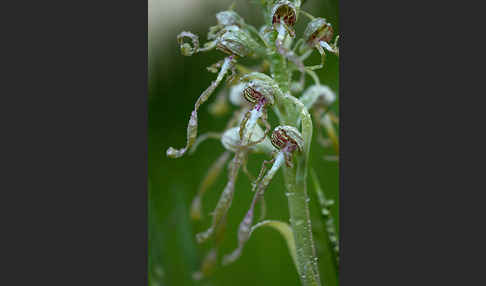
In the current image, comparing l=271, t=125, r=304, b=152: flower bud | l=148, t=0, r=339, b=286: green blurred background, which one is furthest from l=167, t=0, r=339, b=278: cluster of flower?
l=148, t=0, r=339, b=286: green blurred background

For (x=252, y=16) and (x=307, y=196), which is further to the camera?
(x=252, y=16)

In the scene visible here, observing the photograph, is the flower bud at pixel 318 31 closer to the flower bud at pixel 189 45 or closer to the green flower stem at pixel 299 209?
the green flower stem at pixel 299 209

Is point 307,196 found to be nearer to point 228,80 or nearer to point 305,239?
point 305,239

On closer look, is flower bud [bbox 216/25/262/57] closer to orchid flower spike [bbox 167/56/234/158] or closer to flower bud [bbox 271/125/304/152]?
orchid flower spike [bbox 167/56/234/158]

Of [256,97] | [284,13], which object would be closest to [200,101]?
[256,97]

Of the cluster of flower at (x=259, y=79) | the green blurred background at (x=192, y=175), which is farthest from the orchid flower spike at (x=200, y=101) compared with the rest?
the green blurred background at (x=192, y=175)

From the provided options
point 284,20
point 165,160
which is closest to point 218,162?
point 165,160
